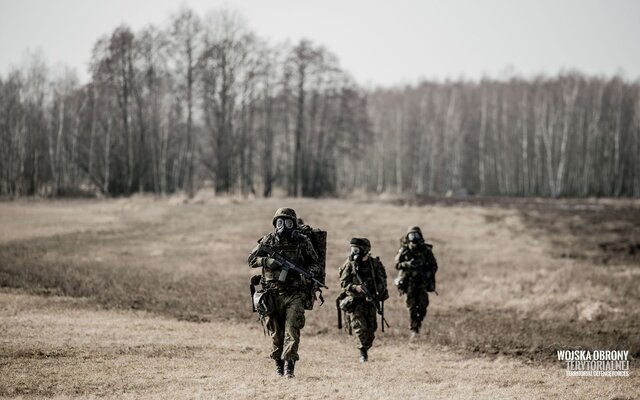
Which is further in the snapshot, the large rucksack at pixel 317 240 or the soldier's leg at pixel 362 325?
the soldier's leg at pixel 362 325

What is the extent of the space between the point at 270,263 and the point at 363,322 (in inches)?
117

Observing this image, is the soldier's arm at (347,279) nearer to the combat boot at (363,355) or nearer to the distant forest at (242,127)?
the combat boot at (363,355)

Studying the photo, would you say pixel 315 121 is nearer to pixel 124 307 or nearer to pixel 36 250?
pixel 36 250

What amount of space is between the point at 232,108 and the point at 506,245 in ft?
81.4

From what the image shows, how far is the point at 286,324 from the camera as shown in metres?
8.32

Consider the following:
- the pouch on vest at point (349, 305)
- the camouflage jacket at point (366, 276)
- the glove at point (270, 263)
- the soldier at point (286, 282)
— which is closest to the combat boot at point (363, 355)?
the pouch on vest at point (349, 305)

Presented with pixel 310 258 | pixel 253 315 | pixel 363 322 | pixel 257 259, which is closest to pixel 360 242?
pixel 363 322

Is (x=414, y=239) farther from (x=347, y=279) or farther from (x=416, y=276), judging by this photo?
(x=347, y=279)

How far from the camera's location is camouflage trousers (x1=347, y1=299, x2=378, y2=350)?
34.1 ft

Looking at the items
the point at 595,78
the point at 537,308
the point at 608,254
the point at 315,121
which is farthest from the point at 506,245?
the point at 595,78

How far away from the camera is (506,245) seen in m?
27.0

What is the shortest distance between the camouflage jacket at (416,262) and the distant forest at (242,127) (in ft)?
101

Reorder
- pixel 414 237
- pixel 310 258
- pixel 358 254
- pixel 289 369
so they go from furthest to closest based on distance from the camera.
Answer: pixel 414 237, pixel 358 254, pixel 310 258, pixel 289 369

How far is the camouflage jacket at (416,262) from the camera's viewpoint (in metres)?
13.0
